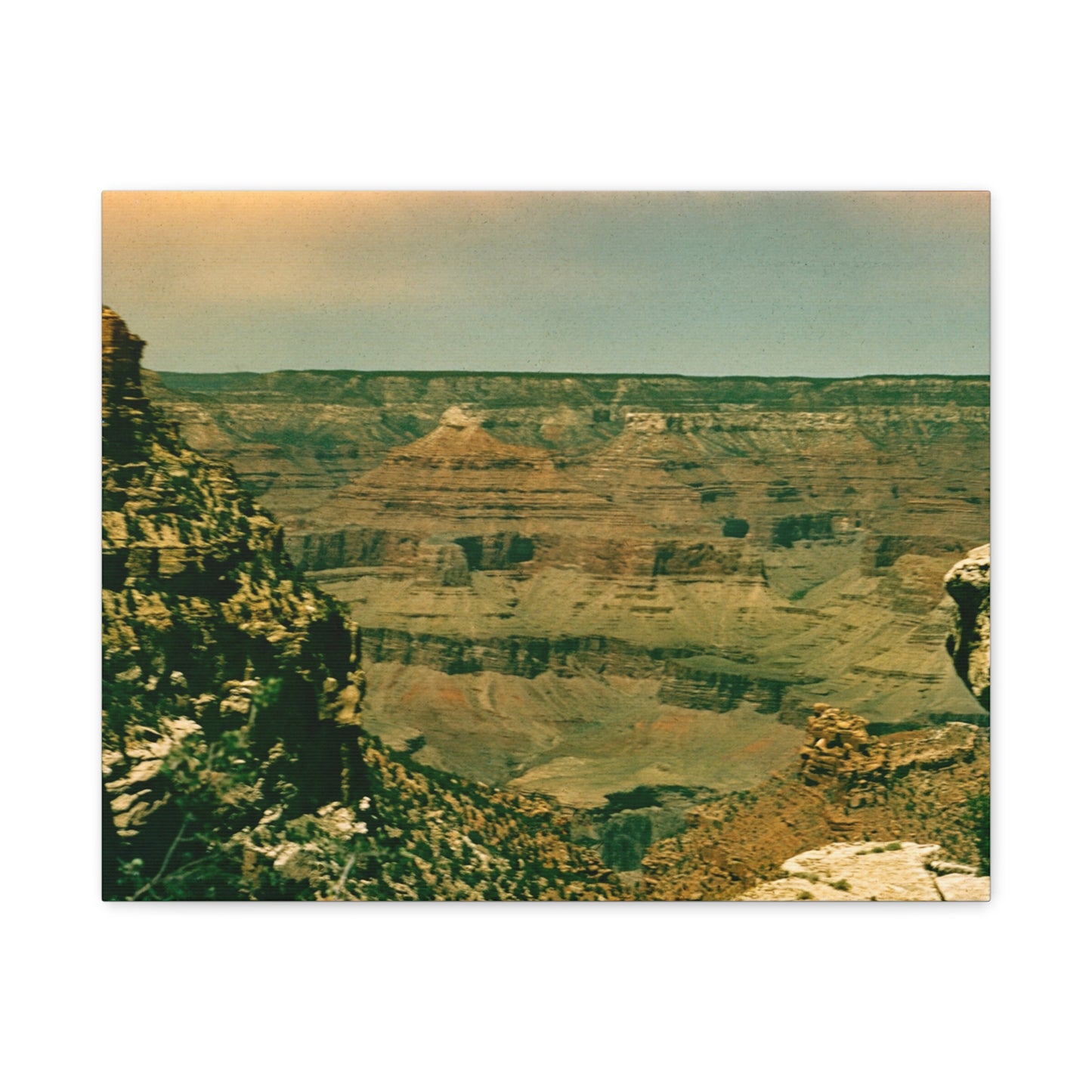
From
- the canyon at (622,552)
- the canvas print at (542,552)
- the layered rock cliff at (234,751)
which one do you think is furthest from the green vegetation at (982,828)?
the layered rock cliff at (234,751)

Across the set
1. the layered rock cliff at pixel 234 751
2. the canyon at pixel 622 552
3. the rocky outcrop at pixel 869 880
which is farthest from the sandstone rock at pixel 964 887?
the layered rock cliff at pixel 234 751

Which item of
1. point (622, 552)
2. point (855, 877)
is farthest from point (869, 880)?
point (622, 552)

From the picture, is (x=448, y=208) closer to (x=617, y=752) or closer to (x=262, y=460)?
(x=262, y=460)

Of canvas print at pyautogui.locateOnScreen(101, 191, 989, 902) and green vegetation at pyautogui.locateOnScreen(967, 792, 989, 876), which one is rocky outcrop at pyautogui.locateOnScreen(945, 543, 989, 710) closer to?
canvas print at pyautogui.locateOnScreen(101, 191, 989, 902)

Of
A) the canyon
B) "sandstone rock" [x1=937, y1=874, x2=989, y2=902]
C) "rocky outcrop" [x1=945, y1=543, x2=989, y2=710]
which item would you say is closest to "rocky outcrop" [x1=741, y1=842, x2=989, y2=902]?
"sandstone rock" [x1=937, y1=874, x2=989, y2=902]

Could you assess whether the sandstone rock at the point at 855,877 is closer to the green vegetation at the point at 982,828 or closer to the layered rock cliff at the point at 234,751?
the green vegetation at the point at 982,828

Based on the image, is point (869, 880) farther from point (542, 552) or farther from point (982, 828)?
point (542, 552)

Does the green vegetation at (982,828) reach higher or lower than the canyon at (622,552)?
lower

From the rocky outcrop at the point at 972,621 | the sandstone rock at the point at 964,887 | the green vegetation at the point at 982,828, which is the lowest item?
the sandstone rock at the point at 964,887
